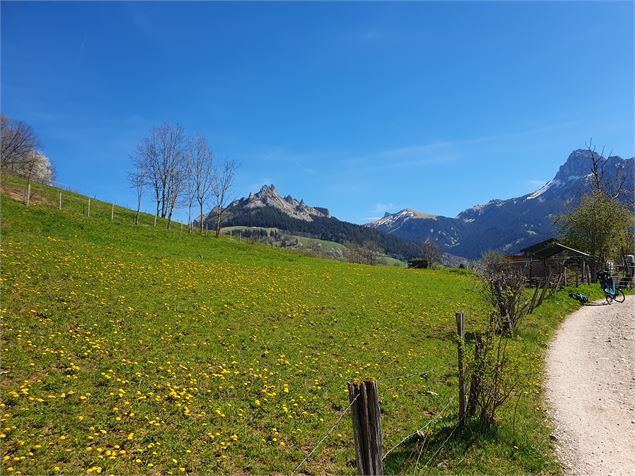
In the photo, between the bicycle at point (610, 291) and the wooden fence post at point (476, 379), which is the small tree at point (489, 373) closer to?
the wooden fence post at point (476, 379)

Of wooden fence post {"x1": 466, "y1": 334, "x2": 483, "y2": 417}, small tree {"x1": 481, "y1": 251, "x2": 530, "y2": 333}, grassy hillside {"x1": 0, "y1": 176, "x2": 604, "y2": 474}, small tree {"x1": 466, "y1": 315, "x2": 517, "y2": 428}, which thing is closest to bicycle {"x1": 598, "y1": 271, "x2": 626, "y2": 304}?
grassy hillside {"x1": 0, "y1": 176, "x2": 604, "y2": 474}

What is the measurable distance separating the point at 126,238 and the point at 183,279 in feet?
49.8

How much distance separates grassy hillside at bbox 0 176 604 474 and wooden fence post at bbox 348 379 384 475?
327cm

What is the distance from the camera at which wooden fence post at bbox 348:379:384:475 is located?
526 cm

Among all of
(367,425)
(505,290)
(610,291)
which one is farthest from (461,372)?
(610,291)

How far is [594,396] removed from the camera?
40.7 feet

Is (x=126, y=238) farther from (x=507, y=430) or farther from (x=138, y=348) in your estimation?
(x=507, y=430)

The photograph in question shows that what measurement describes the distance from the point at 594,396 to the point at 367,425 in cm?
1127

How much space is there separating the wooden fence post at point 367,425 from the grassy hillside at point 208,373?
10.7ft

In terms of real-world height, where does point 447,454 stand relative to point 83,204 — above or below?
below

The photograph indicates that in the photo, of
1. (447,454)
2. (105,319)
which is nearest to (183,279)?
(105,319)

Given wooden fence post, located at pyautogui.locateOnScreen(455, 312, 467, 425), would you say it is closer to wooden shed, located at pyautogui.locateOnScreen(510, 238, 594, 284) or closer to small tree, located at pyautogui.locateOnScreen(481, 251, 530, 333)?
small tree, located at pyautogui.locateOnScreen(481, 251, 530, 333)

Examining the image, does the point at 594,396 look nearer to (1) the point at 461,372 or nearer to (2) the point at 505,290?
(1) the point at 461,372

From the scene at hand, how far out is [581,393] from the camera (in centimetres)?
1265
